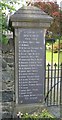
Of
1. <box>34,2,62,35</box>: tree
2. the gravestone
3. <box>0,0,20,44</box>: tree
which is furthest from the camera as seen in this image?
<box>34,2,62,35</box>: tree

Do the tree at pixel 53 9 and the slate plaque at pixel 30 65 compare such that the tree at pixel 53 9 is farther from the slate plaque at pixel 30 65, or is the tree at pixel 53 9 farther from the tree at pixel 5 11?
the slate plaque at pixel 30 65

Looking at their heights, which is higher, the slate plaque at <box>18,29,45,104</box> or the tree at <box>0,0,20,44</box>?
the tree at <box>0,0,20,44</box>

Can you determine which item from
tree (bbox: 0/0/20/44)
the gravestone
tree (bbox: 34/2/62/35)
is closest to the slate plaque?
the gravestone

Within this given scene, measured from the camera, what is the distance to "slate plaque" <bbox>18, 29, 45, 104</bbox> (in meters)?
5.36

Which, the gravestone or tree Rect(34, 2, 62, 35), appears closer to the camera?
the gravestone

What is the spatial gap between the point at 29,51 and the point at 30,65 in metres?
0.23

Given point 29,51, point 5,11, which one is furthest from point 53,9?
point 29,51

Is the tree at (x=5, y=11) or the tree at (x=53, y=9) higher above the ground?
the tree at (x=5, y=11)

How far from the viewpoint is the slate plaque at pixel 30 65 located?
17.6 ft

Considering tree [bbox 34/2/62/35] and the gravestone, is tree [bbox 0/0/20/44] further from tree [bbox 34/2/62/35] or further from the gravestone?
tree [bbox 34/2/62/35]

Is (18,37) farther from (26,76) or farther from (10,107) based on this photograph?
(10,107)

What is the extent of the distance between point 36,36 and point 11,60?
62 centimetres

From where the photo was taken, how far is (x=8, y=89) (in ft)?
18.7

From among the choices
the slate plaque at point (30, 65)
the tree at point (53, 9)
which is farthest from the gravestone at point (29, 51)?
the tree at point (53, 9)
